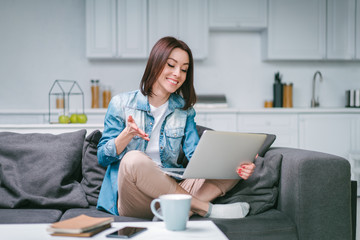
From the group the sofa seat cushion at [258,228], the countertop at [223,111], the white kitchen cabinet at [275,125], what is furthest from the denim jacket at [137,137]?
the white kitchen cabinet at [275,125]

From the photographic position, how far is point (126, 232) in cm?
100

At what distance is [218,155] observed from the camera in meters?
1.46

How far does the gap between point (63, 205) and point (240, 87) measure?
3.13m

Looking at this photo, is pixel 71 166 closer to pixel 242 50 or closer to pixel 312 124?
pixel 312 124

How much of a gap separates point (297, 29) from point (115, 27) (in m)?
1.94

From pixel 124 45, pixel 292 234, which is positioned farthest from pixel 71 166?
pixel 124 45

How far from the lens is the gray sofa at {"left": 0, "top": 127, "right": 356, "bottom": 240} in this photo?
4.96 ft

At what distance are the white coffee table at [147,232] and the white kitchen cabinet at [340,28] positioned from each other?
365cm

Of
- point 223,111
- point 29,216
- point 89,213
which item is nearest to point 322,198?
point 89,213

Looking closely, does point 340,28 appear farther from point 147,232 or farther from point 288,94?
point 147,232

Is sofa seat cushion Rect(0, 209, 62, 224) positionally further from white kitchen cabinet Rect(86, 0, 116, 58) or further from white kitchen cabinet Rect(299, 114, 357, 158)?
white kitchen cabinet Rect(299, 114, 357, 158)

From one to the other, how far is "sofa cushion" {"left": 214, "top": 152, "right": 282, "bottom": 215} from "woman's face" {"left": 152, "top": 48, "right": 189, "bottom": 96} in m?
0.54

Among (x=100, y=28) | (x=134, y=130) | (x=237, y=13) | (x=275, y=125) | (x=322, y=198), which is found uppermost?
(x=237, y=13)

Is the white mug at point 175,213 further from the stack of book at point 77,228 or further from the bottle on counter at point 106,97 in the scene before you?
the bottle on counter at point 106,97
